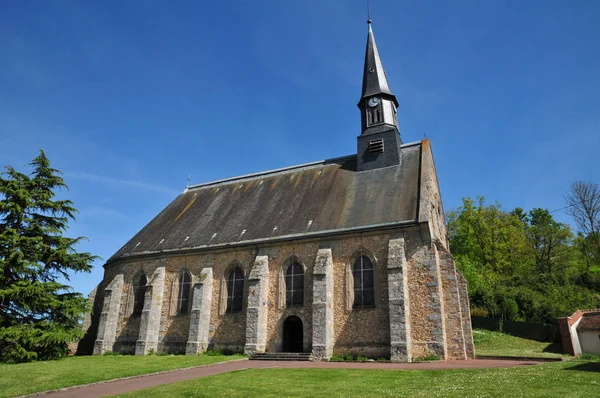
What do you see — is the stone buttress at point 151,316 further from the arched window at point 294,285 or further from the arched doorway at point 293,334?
the arched window at point 294,285

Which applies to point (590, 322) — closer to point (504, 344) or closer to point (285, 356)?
point (504, 344)

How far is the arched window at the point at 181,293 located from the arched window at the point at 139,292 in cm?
241

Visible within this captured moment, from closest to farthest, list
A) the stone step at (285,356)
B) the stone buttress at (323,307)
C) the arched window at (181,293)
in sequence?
the stone buttress at (323,307)
the stone step at (285,356)
the arched window at (181,293)

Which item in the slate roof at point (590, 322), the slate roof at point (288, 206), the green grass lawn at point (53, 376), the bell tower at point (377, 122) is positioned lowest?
the green grass lawn at point (53, 376)

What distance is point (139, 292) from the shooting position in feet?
80.1

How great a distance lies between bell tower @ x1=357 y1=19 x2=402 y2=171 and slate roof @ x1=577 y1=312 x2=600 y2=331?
503 inches

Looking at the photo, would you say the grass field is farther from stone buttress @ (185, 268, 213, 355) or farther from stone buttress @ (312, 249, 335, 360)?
stone buttress @ (185, 268, 213, 355)

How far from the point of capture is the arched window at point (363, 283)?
18.4m

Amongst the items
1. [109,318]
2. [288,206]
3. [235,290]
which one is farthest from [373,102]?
[109,318]

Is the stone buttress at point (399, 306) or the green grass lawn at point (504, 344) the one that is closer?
the stone buttress at point (399, 306)

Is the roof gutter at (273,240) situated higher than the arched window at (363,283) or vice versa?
the roof gutter at (273,240)

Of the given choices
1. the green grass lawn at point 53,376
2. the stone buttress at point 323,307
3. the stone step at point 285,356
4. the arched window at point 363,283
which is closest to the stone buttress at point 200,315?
the stone step at point 285,356

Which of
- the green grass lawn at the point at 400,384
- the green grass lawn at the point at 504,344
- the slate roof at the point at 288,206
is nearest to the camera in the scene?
the green grass lawn at the point at 400,384

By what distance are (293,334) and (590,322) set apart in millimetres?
15456
